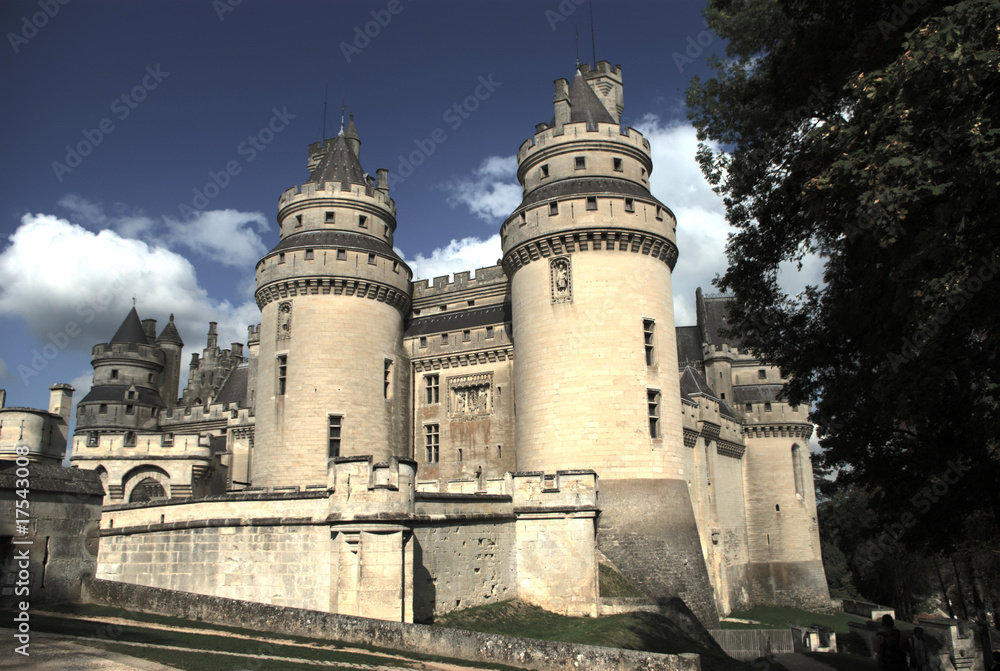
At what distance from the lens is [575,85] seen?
27.7 m

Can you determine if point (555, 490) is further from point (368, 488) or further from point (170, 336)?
point (170, 336)

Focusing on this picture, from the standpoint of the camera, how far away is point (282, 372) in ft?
87.9

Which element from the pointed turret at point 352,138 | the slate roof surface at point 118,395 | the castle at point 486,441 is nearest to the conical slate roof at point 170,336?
the slate roof surface at point 118,395

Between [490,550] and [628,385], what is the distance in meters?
7.18

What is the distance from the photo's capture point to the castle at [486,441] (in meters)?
15.4

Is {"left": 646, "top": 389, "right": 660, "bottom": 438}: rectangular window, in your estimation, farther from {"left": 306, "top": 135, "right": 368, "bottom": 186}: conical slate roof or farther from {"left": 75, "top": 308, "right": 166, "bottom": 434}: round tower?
{"left": 75, "top": 308, "right": 166, "bottom": 434}: round tower

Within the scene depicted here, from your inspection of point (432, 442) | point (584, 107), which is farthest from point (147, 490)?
point (584, 107)

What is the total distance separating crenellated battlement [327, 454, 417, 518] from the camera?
14.2 m

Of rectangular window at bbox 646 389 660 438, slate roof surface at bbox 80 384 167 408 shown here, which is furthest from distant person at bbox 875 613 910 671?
slate roof surface at bbox 80 384 167 408

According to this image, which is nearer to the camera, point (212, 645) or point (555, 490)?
point (212, 645)

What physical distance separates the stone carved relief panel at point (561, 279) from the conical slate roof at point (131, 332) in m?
29.5

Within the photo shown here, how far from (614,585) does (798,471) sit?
1930 cm

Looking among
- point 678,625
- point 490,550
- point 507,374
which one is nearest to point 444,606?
point 490,550

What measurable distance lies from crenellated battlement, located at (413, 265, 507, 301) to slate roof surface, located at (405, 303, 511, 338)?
1.39 metres
